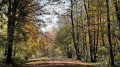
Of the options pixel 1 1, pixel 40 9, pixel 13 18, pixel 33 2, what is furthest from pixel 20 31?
pixel 33 2

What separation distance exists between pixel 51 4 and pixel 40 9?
1412 mm

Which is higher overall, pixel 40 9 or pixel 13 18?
pixel 40 9

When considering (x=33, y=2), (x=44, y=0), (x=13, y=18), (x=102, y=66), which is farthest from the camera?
(x=33, y=2)

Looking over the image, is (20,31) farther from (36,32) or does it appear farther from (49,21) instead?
(49,21)

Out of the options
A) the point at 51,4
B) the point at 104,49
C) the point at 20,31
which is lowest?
the point at 104,49

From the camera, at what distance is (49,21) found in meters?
14.2

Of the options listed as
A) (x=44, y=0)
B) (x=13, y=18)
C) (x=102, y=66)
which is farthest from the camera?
(x=44, y=0)

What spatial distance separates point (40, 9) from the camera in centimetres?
1378

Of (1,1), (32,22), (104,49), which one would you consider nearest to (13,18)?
(1,1)

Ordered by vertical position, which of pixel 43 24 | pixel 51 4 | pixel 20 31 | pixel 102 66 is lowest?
pixel 102 66

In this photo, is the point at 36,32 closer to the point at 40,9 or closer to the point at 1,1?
the point at 40,9

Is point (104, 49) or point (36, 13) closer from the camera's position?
point (104, 49)

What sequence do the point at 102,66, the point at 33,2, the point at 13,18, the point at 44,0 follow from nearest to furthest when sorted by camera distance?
the point at 13,18 → the point at 102,66 → the point at 44,0 → the point at 33,2

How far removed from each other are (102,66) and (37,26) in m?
8.28
